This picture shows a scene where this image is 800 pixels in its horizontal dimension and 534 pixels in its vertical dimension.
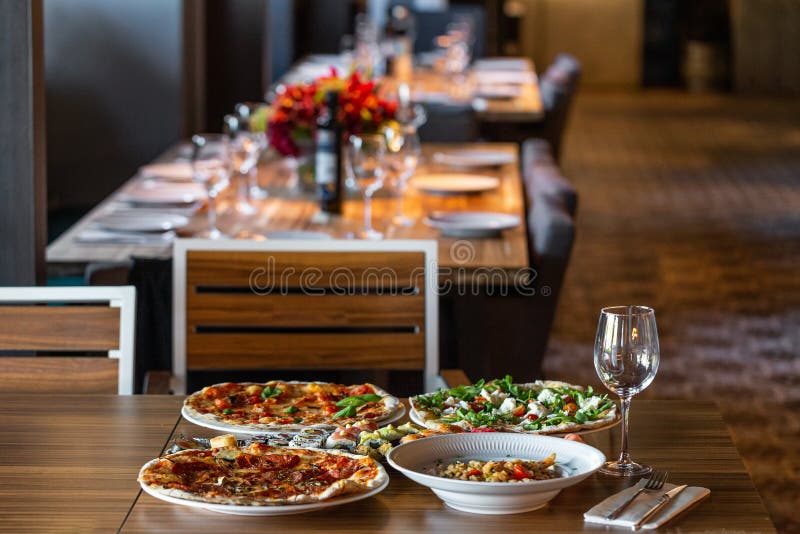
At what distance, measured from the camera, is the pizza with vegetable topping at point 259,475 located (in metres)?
1.36

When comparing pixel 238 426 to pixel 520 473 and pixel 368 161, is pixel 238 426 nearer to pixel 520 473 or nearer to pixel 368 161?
pixel 520 473

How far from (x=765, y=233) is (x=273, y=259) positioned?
5.40 metres

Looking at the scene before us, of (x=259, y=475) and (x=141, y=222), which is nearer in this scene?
(x=259, y=475)

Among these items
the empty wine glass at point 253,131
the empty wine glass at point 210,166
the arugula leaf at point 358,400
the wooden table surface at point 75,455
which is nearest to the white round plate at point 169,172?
the empty wine glass at point 253,131

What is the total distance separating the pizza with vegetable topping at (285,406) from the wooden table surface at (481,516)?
0.21 metres

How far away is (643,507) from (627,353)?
22 cm

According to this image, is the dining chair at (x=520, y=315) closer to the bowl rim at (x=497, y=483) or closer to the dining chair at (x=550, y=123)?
the bowl rim at (x=497, y=483)

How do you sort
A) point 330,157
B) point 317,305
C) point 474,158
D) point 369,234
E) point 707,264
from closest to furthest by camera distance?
point 317,305, point 369,234, point 330,157, point 474,158, point 707,264

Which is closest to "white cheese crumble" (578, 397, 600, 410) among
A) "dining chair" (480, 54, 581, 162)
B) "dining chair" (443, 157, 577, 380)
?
"dining chair" (443, 157, 577, 380)

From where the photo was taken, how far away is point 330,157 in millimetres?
3498

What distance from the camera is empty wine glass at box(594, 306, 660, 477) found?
152cm

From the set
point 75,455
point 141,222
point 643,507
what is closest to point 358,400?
point 75,455

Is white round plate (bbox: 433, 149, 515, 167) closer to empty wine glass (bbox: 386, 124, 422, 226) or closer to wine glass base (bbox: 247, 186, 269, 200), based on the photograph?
wine glass base (bbox: 247, 186, 269, 200)

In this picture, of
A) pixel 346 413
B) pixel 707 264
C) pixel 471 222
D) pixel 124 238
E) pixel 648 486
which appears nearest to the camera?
pixel 648 486
